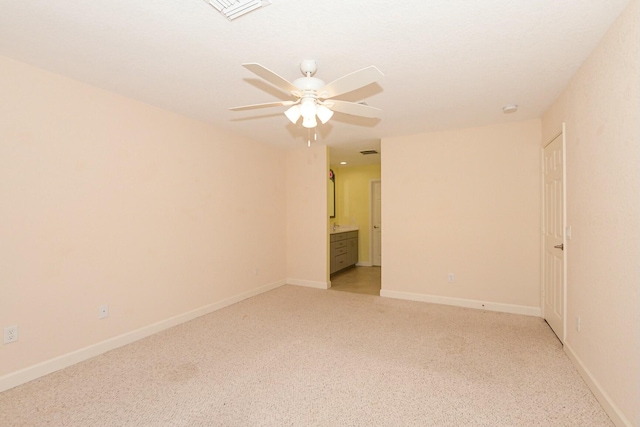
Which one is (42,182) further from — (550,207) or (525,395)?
(550,207)

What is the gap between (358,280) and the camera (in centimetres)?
562

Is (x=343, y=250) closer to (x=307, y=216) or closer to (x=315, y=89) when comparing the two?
A: (x=307, y=216)

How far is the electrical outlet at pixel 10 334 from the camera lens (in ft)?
7.09

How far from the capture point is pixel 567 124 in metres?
2.65

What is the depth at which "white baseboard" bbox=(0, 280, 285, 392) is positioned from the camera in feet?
7.20

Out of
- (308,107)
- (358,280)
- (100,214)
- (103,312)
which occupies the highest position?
(308,107)

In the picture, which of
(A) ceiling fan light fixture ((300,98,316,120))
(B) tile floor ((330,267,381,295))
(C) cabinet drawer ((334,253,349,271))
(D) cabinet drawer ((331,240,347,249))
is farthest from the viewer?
(C) cabinet drawer ((334,253,349,271))

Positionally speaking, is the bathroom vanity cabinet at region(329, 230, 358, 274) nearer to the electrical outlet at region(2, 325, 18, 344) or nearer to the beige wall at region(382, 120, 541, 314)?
the beige wall at region(382, 120, 541, 314)

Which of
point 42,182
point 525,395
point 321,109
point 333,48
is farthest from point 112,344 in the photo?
point 525,395

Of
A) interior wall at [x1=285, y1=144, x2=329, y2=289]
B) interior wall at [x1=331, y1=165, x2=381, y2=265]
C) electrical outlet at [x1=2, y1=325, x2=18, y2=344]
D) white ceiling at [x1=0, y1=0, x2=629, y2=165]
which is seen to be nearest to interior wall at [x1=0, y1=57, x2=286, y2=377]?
electrical outlet at [x1=2, y1=325, x2=18, y2=344]

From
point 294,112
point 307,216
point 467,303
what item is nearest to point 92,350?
point 294,112

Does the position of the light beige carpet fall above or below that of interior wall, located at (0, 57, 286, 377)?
below

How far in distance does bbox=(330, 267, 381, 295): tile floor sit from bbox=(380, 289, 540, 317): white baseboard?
39 cm

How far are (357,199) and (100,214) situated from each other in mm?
5361
